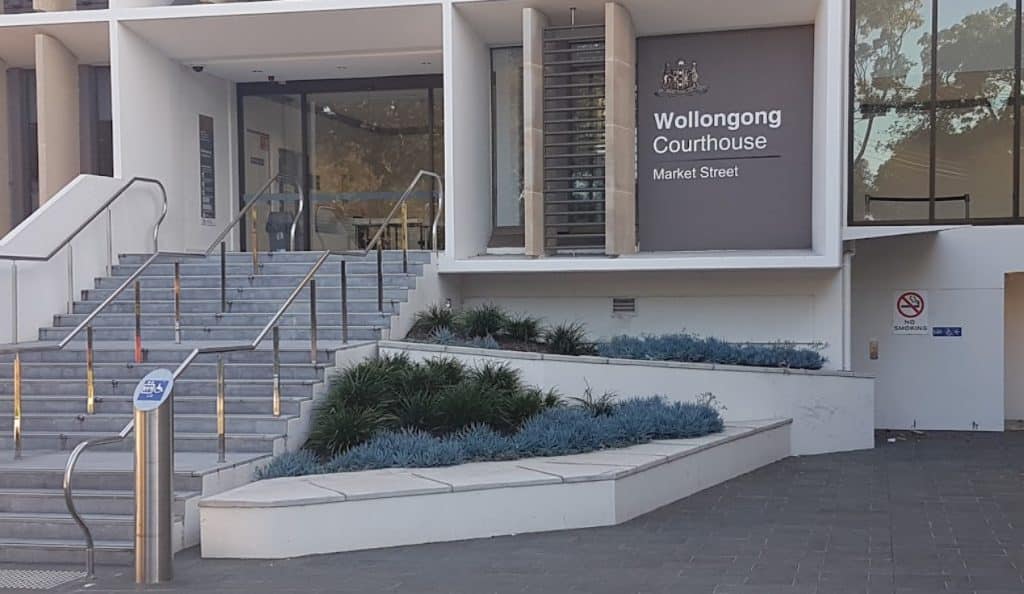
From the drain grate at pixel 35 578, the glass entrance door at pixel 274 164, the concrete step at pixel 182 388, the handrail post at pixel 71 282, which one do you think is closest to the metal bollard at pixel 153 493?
the drain grate at pixel 35 578

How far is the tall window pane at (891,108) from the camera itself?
15352mm

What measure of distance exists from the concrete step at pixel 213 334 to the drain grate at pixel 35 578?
4.63 metres

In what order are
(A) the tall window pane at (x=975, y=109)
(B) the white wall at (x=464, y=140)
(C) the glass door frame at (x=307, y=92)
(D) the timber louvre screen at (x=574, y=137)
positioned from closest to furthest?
1. (B) the white wall at (x=464, y=140)
2. (D) the timber louvre screen at (x=574, y=137)
3. (A) the tall window pane at (x=975, y=109)
4. (C) the glass door frame at (x=307, y=92)

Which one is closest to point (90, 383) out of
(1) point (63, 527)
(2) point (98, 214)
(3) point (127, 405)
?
(3) point (127, 405)

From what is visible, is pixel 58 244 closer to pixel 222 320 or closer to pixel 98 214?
pixel 98 214

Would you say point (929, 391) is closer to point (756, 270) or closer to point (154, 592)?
point (756, 270)

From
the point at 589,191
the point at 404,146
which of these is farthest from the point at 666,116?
the point at 404,146

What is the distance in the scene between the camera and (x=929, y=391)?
50.3 feet

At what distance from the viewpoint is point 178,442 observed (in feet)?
30.2

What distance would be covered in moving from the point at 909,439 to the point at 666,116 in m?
5.55

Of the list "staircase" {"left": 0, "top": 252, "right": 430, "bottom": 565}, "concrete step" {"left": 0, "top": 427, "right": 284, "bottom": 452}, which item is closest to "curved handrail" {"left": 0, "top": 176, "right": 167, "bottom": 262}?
"staircase" {"left": 0, "top": 252, "right": 430, "bottom": 565}

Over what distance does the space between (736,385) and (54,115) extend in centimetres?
1033

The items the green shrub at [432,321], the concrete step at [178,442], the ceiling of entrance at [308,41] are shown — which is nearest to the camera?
the concrete step at [178,442]

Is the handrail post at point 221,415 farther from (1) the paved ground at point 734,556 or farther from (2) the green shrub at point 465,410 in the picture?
(2) the green shrub at point 465,410
